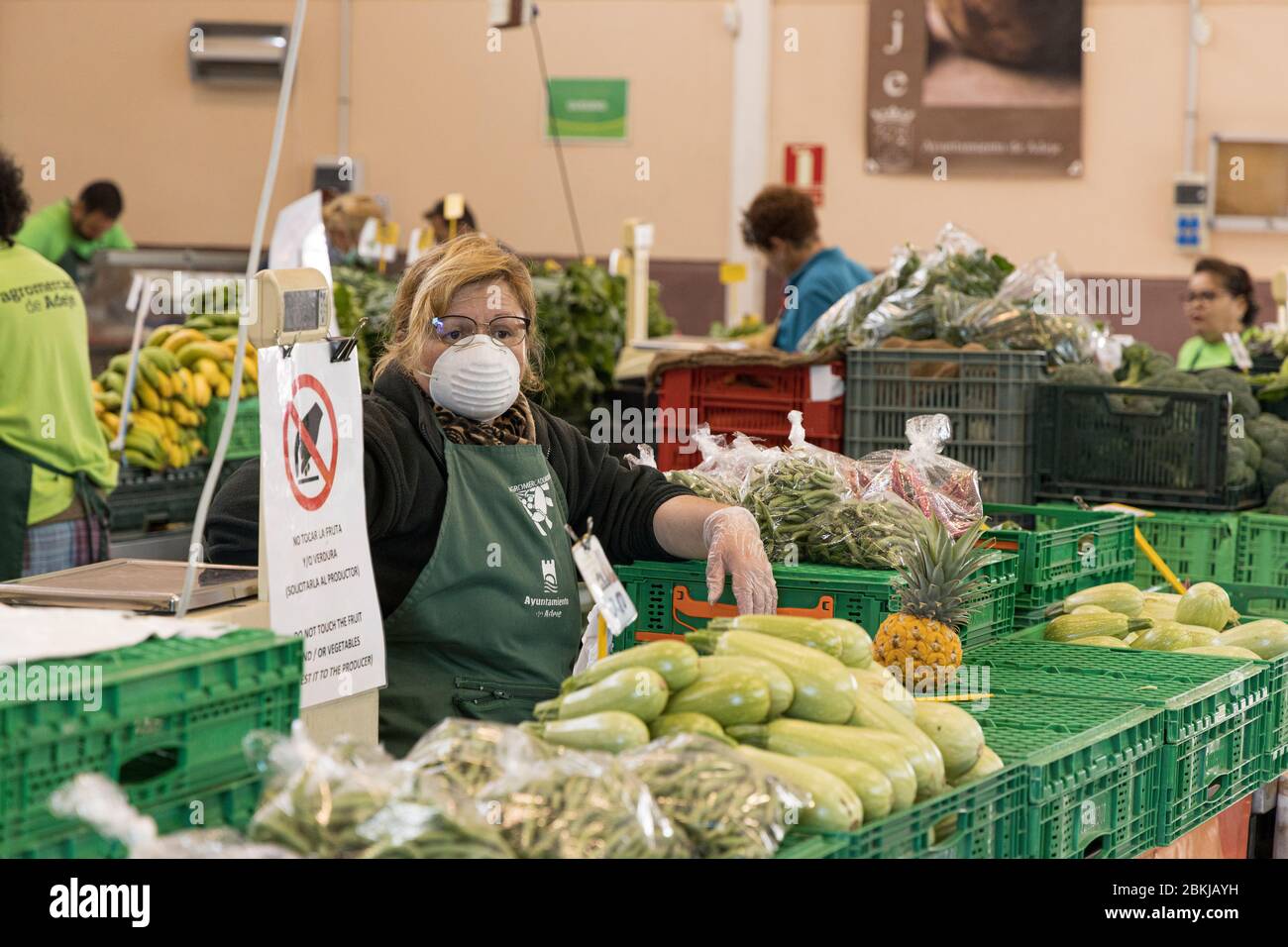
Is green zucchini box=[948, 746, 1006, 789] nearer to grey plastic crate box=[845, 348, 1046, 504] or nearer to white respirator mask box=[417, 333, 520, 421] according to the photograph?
white respirator mask box=[417, 333, 520, 421]

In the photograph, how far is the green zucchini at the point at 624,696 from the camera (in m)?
1.91

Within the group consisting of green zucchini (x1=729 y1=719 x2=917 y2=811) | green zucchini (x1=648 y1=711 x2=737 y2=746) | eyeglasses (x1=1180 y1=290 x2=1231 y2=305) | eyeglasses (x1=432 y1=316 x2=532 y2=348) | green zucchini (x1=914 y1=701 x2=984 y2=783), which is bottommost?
green zucchini (x1=914 y1=701 x2=984 y2=783)

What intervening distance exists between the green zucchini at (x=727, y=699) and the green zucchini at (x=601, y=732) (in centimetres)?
11

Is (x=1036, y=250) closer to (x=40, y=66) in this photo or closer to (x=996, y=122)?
(x=996, y=122)

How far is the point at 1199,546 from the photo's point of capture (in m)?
4.27

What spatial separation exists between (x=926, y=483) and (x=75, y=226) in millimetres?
7444

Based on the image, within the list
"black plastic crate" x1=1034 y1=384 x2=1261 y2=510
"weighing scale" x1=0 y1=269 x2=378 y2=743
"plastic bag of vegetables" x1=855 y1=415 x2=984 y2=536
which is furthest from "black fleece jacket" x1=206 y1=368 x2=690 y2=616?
"black plastic crate" x1=1034 y1=384 x2=1261 y2=510

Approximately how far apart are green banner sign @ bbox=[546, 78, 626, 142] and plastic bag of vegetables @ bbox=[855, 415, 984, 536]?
9.29 m

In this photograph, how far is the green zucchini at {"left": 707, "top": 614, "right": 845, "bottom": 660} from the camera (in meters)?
2.25

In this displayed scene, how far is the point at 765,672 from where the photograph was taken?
6.61 feet

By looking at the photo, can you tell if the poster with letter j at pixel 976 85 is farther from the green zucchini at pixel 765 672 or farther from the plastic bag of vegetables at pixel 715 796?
the plastic bag of vegetables at pixel 715 796

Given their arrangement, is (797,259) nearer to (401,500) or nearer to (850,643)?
(401,500)

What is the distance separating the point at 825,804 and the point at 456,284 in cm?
152
